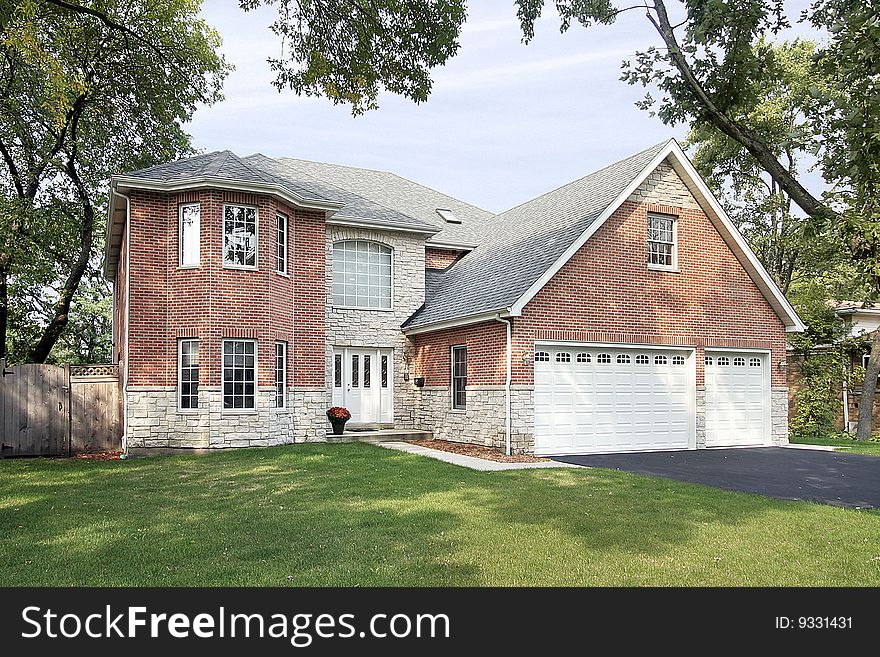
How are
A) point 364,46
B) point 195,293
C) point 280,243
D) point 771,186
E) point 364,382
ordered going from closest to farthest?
point 364,46 < point 195,293 < point 280,243 < point 364,382 < point 771,186

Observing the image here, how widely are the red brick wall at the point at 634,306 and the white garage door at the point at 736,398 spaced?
0.39m

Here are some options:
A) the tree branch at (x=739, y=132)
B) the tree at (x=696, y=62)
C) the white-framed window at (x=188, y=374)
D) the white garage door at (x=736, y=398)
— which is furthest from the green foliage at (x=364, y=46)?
the white garage door at (x=736, y=398)

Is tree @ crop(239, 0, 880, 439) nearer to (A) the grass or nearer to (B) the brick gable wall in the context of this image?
(A) the grass

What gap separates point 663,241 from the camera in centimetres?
1812

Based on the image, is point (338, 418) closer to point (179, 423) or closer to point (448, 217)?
point (179, 423)

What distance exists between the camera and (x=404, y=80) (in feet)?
39.2

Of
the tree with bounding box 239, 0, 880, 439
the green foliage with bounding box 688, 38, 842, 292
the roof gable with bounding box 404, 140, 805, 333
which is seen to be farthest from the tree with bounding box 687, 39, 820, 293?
the tree with bounding box 239, 0, 880, 439

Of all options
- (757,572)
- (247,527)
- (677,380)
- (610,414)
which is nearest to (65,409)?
(247,527)

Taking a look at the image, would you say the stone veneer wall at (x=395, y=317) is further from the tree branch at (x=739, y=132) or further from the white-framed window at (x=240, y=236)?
the tree branch at (x=739, y=132)

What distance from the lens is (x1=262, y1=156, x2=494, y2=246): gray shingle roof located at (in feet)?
73.5

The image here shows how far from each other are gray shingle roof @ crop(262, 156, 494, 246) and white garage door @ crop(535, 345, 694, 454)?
6809 millimetres

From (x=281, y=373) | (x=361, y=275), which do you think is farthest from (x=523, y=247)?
(x=281, y=373)

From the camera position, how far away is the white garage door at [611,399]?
16469 millimetres

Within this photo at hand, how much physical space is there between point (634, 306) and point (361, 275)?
23.5 ft
